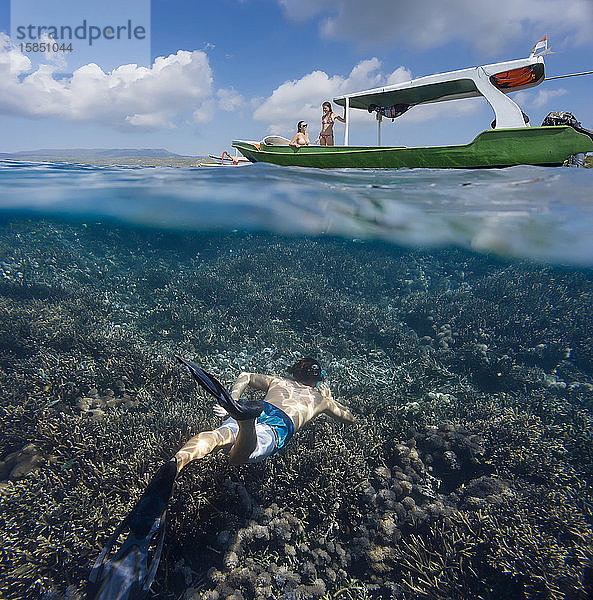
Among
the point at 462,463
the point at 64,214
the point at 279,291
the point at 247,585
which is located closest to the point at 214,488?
the point at 247,585

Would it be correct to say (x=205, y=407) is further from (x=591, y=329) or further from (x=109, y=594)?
(x=591, y=329)

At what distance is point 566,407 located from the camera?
7.91 m

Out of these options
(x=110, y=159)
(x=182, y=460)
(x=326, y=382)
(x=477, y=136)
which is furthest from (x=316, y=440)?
(x=110, y=159)

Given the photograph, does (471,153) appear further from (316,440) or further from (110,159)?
(110,159)

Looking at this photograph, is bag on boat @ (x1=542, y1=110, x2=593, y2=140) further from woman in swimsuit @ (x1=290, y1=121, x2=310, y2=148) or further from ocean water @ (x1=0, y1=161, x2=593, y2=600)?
woman in swimsuit @ (x1=290, y1=121, x2=310, y2=148)

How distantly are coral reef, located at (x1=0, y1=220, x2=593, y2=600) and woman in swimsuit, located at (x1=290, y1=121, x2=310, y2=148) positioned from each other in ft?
16.2

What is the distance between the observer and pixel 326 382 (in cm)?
834

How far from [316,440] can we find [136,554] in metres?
3.24

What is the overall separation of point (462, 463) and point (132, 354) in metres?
7.57

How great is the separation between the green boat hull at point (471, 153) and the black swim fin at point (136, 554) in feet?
27.6

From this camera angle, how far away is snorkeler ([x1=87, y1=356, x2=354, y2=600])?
9.64 feet

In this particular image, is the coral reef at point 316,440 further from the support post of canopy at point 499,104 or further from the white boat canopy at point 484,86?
the white boat canopy at point 484,86

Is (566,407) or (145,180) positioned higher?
(145,180)

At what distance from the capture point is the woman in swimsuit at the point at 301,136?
32.5 ft
